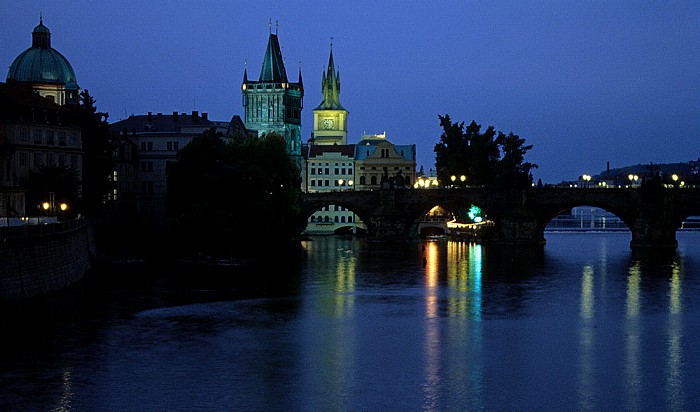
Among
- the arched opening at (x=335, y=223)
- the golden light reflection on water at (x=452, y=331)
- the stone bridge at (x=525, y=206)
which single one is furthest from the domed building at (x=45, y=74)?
the golden light reflection on water at (x=452, y=331)

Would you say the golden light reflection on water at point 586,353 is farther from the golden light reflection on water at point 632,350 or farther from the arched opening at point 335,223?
the arched opening at point 335,223

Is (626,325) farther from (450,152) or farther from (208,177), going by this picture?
(450,152)

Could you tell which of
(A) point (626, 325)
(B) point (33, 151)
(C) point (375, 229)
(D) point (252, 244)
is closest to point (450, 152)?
(C) point (375, 229)

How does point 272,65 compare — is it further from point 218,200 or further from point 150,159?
point 218,200

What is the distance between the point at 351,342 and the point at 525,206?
73993 millimetres

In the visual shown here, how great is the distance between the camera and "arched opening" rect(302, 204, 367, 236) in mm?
Answer: 157250

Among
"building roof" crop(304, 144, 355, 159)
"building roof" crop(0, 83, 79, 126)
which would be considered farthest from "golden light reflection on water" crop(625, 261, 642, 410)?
"building roof" crop(304, 144, 355, 159)

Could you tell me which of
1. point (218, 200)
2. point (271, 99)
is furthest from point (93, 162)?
point (271, 99)

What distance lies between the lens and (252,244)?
92.8 metres

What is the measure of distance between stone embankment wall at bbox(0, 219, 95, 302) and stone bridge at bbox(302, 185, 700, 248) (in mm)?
60862

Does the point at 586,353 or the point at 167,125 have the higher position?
the point at 167,125

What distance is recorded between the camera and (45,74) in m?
123

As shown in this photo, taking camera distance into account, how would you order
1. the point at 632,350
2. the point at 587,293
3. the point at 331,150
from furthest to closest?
1. the point at 331,150
2. the point at 587,293
3. the point at 632,350

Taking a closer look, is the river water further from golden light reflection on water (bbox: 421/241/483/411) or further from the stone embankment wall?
the stone embankment wall
